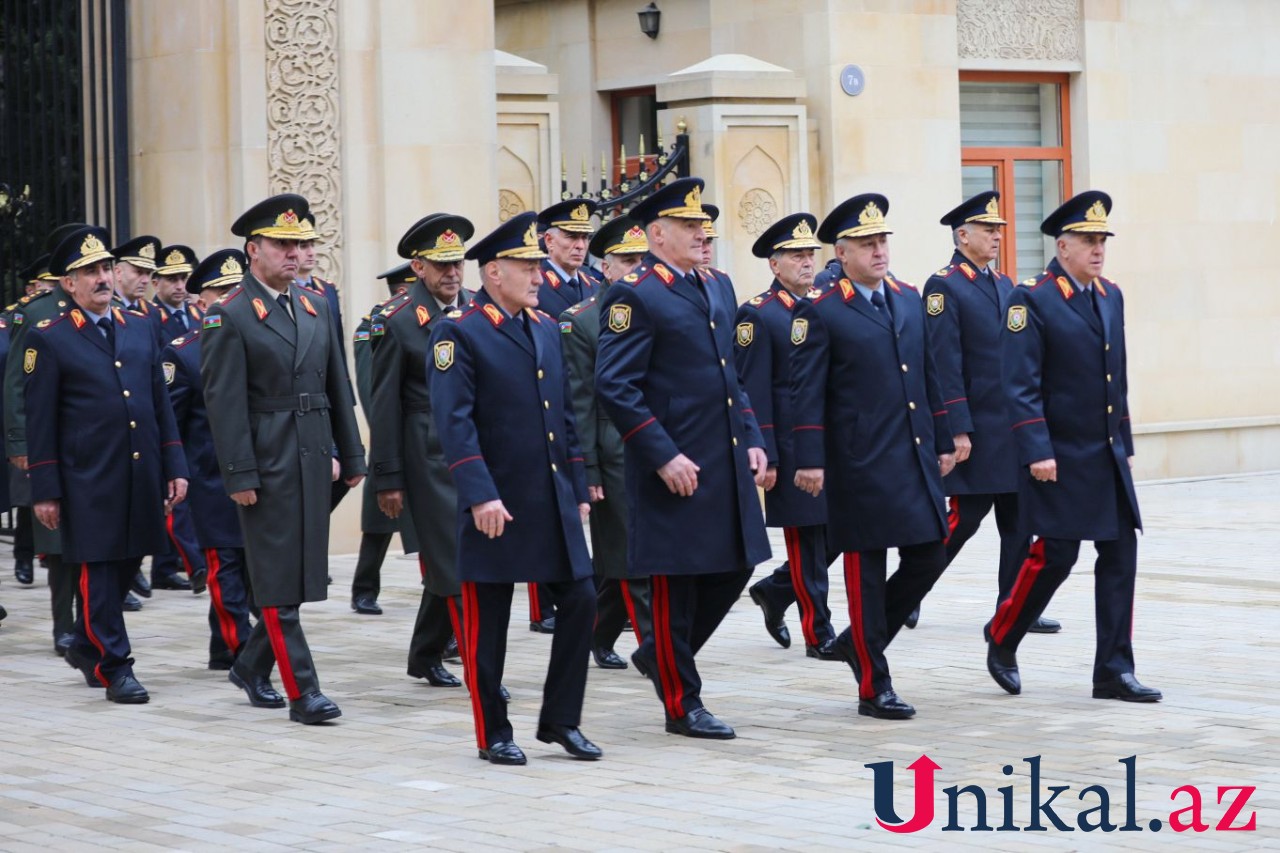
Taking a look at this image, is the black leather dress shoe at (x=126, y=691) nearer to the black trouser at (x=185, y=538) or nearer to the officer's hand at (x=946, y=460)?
the black trouser at (x=185, y=538)

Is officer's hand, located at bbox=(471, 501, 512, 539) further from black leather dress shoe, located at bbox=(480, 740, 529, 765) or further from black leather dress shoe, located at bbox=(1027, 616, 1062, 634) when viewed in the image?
black leather dress shoe, located at bbox=(1027, 616, 1062, 634)

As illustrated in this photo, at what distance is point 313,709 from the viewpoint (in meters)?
8.62

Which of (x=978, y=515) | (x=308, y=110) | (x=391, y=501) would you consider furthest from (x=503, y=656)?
(x=308, y=110)

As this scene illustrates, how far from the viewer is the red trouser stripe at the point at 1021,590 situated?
8.96 metres

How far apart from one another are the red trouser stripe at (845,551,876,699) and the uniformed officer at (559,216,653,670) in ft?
4.50

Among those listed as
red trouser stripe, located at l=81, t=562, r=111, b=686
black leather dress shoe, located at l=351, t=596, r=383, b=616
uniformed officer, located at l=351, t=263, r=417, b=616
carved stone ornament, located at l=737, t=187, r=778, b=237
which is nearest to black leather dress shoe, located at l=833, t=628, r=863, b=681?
red trouser stripe, located at l=81, t=562, r=111, b=686

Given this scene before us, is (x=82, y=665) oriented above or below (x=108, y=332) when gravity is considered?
below

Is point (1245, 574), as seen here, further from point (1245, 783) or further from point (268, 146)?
point (268, 146)

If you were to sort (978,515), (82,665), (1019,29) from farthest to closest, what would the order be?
(1019,29)
(978,515)
(82,665)

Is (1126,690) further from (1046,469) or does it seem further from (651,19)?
(651,19)

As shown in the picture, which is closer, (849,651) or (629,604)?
(849,651)

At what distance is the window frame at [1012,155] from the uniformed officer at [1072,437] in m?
9.26

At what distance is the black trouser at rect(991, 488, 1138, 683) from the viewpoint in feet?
28.7

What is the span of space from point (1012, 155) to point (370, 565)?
8.50 meters
